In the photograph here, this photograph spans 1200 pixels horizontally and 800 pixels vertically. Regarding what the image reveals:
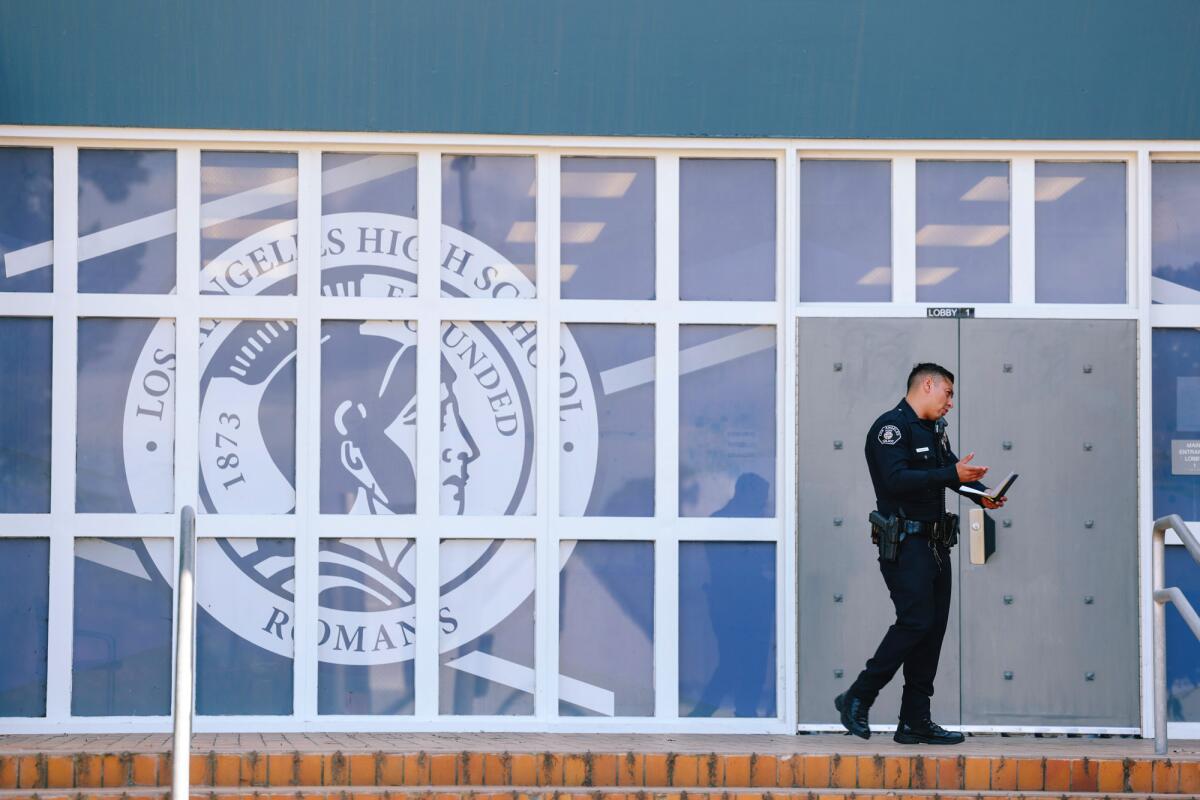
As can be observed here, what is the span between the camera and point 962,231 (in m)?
8.41

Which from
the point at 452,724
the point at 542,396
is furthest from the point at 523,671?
the point at 542,396

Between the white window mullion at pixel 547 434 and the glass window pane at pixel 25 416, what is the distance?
2.36 metres

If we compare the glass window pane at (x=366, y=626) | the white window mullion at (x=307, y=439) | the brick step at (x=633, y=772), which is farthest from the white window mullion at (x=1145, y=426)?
the white window mullion at (x=307, y=439)

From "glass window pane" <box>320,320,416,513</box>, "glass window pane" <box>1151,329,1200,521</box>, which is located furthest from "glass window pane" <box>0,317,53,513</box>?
"glass window pane" <box>1151,329,1200,521</box>

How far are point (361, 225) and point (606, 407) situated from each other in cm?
149

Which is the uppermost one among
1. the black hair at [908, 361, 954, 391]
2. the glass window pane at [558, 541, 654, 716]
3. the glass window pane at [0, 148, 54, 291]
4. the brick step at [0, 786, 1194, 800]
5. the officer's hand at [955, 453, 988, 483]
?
the glass window pane at [0, 148, 54, 291]

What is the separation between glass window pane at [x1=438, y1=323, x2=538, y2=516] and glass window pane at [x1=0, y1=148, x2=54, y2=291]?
1.96 meters

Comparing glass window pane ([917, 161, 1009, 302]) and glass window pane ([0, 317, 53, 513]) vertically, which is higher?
glass window pane ([917, 161, 1009, 302])

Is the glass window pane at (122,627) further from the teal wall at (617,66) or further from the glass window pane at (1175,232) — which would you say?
the glass window pane at (1175,232)

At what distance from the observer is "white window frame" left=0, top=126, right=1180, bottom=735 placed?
26.7 ft

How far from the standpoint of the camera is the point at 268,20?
26.6 ft

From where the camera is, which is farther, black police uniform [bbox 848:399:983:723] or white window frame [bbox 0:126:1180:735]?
white window frame [bbox 0:126:1180:735]

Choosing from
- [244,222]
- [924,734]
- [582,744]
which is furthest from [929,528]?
[244,222]

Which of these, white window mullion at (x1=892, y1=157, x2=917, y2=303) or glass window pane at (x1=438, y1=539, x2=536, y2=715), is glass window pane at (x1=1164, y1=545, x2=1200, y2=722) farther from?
glass window pane at (x1=438, y1=539, x2=536, y2=715)
